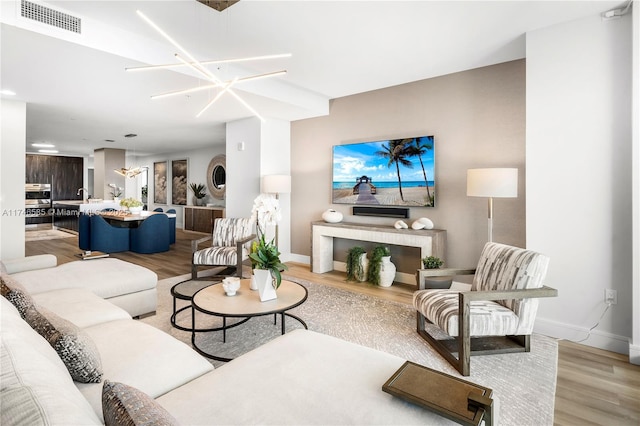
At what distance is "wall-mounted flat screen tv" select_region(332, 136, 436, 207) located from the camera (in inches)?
175

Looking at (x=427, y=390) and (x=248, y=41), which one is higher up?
(x=248, y=41)

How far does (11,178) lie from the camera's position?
4.42 meters

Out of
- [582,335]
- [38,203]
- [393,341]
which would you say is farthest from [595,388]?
[38,203]

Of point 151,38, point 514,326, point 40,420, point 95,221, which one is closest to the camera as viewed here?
point 40,420

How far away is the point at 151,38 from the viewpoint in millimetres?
3199

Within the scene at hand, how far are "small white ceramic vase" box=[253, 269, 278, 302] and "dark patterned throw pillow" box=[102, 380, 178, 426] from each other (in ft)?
5.81

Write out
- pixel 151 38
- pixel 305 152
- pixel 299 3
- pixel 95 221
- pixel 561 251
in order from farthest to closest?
pixel 95 221, pixel 305 152, pixel 151 38, pixel 561 251, pixel 299 3

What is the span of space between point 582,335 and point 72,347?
3.60 metres

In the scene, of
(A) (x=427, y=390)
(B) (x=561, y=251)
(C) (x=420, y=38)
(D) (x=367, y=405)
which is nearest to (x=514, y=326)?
(B) (x=561, y=251)

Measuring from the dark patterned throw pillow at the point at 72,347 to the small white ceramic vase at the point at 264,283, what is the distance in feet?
4.26

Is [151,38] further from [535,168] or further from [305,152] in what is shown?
[535,168]

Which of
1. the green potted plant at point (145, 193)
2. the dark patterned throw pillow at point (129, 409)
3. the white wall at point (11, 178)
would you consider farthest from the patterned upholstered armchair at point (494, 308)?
the green potted plant at point (145, 193)

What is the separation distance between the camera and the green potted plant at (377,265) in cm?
454

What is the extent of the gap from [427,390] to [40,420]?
44.2 inches
